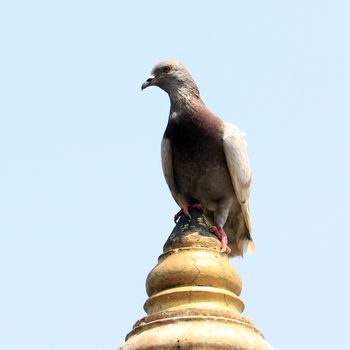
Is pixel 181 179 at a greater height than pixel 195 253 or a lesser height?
greater

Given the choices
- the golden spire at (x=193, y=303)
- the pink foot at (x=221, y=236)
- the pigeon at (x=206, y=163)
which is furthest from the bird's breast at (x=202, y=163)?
the golden spire at (x=193, y=303)

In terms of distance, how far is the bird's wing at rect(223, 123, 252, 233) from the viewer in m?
9.84

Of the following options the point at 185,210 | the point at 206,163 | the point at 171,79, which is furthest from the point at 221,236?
the point at 171,79

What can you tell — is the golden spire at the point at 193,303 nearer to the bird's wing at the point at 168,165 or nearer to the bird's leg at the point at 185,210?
the bird's leg at the point at 185,210

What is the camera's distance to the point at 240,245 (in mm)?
10172

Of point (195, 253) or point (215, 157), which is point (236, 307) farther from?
point (215, 157)

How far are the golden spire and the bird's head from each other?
188 cm

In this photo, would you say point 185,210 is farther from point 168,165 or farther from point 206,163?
point 168,165

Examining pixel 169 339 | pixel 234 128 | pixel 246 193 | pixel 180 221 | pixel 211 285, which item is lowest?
pixel 169 339

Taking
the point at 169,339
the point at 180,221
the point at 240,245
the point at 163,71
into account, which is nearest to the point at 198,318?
the point at 169,339

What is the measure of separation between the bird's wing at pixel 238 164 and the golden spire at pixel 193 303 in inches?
43.6

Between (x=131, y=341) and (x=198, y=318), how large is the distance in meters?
0.65

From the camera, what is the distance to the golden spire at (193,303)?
7809 millimetres

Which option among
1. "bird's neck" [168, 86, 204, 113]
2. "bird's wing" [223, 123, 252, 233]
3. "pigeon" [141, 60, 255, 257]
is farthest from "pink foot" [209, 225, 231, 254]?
"bird's neck" [168, 86, 204, 113]
